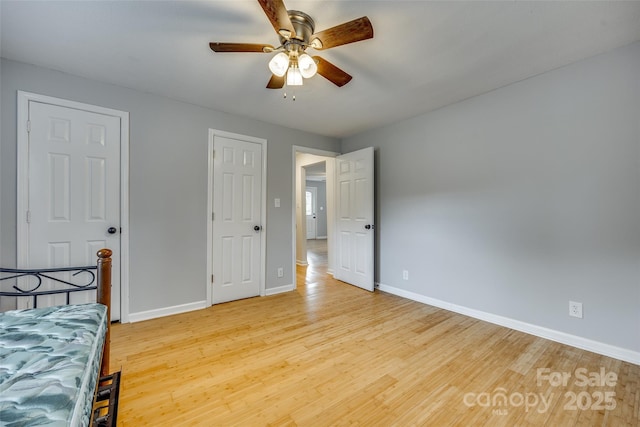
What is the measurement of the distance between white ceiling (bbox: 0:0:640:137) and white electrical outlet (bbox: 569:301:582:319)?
6.44ft

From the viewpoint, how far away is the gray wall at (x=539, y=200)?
191 cm

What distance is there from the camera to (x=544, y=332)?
224 centimetres

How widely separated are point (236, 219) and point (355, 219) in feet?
5.48

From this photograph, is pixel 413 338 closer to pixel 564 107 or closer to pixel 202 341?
pixel 202 341

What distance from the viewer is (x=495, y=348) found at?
2092 millimetres

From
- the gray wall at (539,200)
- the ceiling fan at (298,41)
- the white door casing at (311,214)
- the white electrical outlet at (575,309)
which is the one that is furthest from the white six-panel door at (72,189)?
the white door casing at (311,214)

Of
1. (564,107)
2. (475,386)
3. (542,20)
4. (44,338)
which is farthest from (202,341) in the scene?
(564,107)

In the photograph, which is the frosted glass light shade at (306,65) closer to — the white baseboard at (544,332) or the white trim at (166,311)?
the white trim at (166,311)

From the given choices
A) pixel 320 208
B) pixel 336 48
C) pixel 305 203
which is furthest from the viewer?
pixel 320 208

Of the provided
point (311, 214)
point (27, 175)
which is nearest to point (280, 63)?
point (27, 175)

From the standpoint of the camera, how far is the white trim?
256 centimetres

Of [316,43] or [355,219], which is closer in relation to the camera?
[316,43]

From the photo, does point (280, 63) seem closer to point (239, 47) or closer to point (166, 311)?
point (239, 47)

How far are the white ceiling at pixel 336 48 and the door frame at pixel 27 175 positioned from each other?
283 mm
